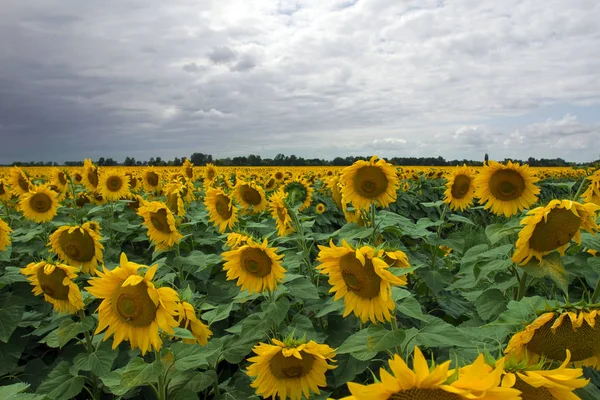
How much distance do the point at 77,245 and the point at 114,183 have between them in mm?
3192

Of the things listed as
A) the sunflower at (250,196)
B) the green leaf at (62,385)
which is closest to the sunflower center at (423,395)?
the green leaf at (62,385)

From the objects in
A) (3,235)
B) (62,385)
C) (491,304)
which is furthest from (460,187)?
(3,235)

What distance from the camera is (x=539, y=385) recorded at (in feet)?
3.39

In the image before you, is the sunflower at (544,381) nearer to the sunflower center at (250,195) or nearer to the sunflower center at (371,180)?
the sunflower center at (371,180)

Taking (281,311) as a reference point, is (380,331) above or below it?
above

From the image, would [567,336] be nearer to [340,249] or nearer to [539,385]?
[539,385]

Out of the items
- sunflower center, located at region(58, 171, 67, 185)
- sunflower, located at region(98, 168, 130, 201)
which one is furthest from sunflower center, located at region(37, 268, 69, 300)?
sunflower center, located at region(58, 171, 67, 185)

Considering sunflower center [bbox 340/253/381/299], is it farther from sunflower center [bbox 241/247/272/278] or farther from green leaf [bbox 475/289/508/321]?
green leaf [bbox 475/289/508/321]

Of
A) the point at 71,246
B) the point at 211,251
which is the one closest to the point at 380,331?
the point at 71,246

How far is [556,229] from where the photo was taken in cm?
243

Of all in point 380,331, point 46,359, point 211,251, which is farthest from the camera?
point 211,251

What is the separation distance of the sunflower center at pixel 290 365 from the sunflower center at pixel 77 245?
2.57 metres

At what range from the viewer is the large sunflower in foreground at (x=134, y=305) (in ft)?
6.98

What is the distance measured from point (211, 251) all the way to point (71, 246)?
1886mm
